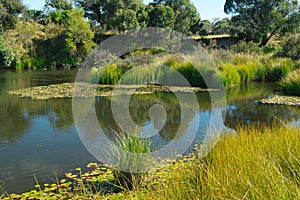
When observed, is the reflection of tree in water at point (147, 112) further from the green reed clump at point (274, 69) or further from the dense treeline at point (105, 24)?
the dense treeline at point (105, 24)

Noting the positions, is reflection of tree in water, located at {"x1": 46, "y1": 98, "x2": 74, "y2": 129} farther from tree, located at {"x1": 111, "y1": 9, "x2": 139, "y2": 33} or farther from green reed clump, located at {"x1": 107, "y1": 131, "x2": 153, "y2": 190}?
tree, located at {"x1": 111, "y1": 9, "x2": 139, "y2": 33}

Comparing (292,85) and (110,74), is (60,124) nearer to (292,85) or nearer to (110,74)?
(110,74)

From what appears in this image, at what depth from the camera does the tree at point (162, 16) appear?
1145 inches

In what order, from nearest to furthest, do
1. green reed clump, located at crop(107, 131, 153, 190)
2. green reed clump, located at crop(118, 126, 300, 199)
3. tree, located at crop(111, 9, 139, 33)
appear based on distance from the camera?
1. green reed clump, located at crop(118, 126, 300, 199)
2. green reed clump, located at crop(107, 131, 153, 190)
3. tree, located at crop(111, 9, 139, 33)

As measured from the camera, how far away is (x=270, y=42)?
99.5ft

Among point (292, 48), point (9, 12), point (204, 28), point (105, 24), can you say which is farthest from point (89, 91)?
point (204, 28)

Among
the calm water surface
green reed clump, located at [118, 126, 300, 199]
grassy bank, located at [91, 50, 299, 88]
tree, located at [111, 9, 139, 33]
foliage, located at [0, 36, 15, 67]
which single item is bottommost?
the calm water surface

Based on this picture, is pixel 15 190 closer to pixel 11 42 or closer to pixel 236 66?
pixel 236 66

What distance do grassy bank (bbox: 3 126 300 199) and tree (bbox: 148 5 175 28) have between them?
2635 cm

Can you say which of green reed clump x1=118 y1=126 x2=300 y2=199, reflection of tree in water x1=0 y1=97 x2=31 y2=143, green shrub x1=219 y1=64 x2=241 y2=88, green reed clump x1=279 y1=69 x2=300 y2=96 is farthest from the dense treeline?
green reed clump x1=118 y1=126 x2=300 y2=199

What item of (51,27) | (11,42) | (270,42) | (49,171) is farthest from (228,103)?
(270,42)

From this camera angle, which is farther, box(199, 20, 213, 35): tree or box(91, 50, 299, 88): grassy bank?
box(199, 20, 213, 35): tree

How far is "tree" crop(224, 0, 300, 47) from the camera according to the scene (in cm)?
2923

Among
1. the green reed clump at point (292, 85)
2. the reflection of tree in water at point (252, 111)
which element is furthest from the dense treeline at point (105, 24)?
the green reed clump at point (292, 85)
